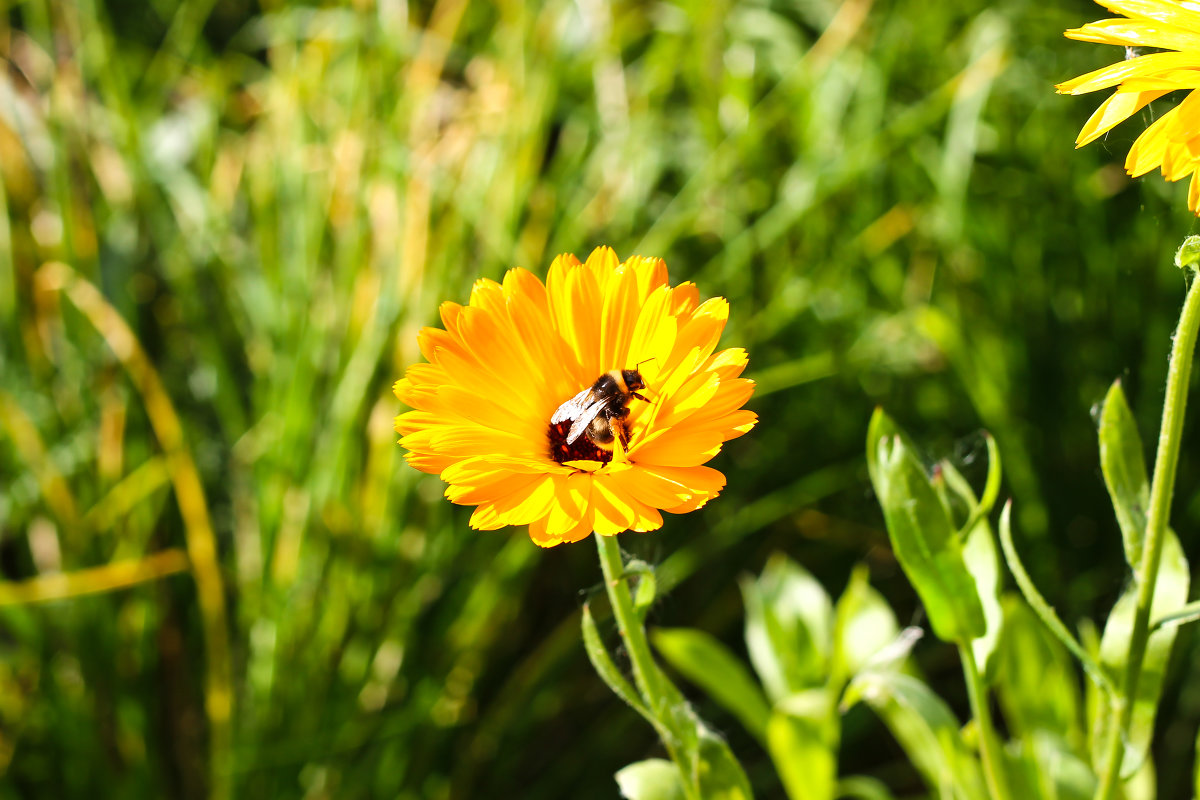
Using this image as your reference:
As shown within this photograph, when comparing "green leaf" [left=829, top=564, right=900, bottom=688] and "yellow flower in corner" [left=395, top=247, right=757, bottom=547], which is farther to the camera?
"green leaf" [left=829, top=564, right=900, bottom=688]

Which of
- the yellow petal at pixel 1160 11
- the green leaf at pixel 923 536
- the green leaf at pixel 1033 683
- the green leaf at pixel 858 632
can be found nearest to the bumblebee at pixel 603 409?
the green leaf at pixel 923 536

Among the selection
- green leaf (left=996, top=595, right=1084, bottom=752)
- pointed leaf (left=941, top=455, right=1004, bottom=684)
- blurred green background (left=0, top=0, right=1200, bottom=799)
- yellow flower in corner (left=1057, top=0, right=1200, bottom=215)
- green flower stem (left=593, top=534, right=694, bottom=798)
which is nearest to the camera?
yellow flower in corner (left=1057, top=0, right=1200, bottom=215)

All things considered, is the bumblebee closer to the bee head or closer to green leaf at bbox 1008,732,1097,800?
the bee head

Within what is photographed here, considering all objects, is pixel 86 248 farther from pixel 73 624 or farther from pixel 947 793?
pixel 947 793

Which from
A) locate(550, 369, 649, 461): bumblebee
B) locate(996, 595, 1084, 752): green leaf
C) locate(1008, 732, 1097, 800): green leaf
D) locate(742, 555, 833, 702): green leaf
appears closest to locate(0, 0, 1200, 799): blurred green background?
locate(742, 555, 833, 702): green leaf

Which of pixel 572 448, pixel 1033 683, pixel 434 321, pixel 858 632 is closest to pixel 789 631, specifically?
pixel 858 632

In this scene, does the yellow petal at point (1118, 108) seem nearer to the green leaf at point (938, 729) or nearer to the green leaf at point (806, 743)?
the green leaf at point (938, 729)

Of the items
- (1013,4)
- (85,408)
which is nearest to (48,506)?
(85,408)

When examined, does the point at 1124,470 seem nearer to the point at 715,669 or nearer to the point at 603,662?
the point at 603,662


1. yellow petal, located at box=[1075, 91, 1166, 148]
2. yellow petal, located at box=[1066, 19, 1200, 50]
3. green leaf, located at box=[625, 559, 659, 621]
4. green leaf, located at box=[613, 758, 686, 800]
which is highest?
yellow petal, located at box=[1066, 19, 1200, 50]
